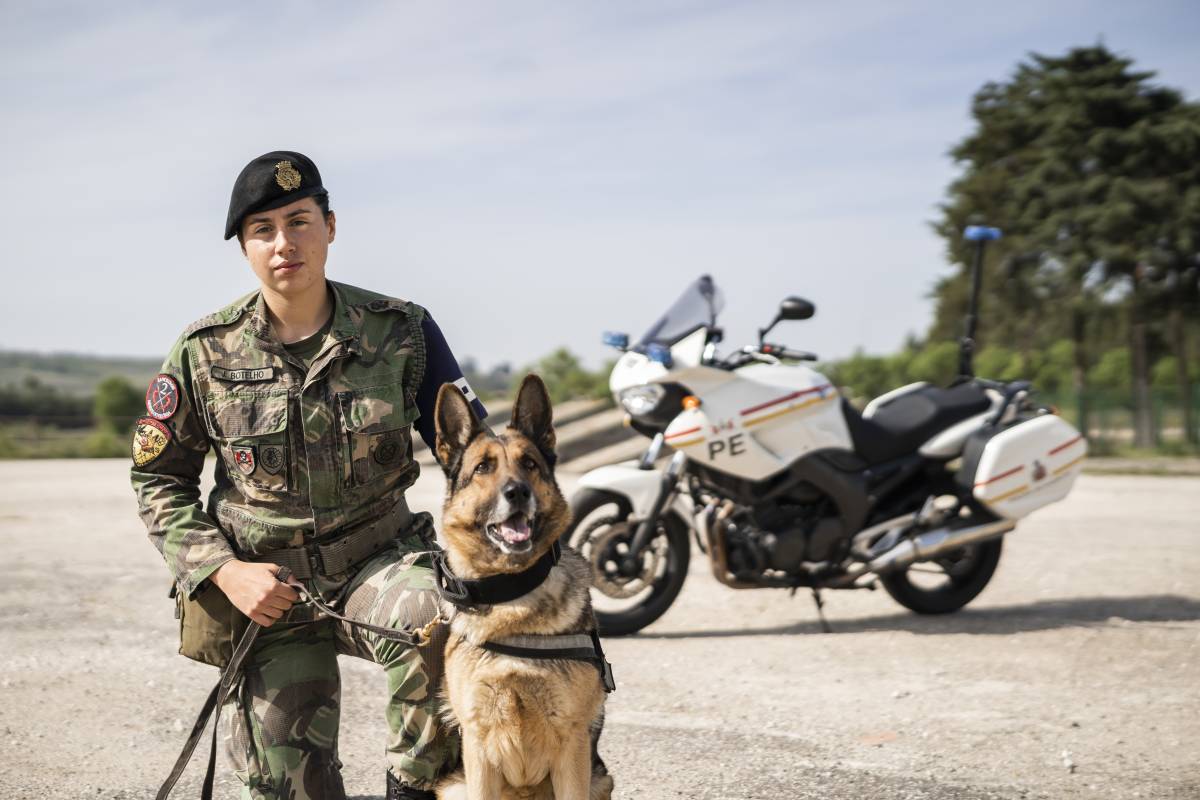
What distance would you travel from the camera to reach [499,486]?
2869mm

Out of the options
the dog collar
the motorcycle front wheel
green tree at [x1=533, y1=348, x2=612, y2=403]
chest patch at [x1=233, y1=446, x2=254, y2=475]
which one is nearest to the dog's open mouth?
the dog collar

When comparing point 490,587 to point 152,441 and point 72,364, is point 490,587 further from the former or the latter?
point 72,364

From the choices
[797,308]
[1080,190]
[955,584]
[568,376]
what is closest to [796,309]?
[797,308]

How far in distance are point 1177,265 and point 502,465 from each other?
80.3 feet

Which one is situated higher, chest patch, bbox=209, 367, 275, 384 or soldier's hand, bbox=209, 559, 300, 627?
chest patch, bbox=209, 367, 275, 384

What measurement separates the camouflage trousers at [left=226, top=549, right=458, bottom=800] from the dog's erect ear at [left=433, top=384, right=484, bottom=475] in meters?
0.39

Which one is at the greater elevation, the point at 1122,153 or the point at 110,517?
the point at 1122,153

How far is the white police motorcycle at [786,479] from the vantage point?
6.12m

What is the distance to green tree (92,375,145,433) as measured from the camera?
23.4 meters

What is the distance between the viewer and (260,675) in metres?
3.21

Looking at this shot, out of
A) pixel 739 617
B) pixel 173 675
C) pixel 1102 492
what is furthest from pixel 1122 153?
pixel 173 675

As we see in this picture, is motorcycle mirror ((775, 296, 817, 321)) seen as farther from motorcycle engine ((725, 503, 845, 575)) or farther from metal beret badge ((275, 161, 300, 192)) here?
metal beret badge ((275, 161, 300, 192))

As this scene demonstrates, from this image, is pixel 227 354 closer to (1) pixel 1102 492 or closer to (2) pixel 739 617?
(2) pixel 739 617

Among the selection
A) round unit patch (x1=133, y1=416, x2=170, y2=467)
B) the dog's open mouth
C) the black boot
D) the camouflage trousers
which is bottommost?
the black boot
